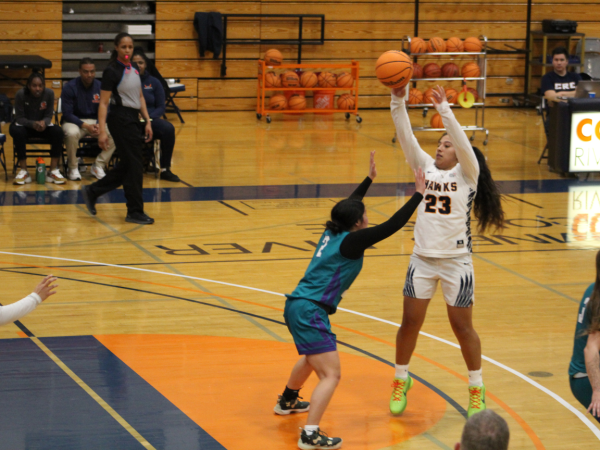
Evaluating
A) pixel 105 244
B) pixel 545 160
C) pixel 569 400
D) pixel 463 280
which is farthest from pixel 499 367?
pixel 545 160

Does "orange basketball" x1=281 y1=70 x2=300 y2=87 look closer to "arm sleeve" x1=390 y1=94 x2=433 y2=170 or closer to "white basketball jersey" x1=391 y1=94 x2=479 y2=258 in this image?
"arm sleeve" x1=390 y1=94 x2=433 y2=170

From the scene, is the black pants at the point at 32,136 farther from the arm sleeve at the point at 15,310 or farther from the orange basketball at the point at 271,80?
the arm sleeve at the point at 15,310

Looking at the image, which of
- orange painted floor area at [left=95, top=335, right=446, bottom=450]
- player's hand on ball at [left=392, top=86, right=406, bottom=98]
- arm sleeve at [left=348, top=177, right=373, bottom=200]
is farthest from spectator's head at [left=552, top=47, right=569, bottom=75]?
arm sleeve at [left=348, top=177, right=373, bottom=200]

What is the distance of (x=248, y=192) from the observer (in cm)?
1156

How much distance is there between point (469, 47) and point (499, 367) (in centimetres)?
1060

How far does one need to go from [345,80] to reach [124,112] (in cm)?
908

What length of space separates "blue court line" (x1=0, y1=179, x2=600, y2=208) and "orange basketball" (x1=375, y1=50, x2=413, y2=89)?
14.8ft

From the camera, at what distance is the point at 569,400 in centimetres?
530

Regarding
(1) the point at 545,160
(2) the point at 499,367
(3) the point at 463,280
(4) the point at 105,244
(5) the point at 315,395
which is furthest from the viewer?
(1) the point at 545,160

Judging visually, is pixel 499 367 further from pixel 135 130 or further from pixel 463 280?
pixel 135 130

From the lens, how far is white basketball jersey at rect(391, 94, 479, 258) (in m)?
4.77

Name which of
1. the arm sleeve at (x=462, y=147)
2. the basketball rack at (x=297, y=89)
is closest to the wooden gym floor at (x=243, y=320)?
the arm sleeve at (x=462, y=147)

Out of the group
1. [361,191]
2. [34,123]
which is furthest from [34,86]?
[361,191]

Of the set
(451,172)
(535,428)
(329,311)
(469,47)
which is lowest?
(535,428)
